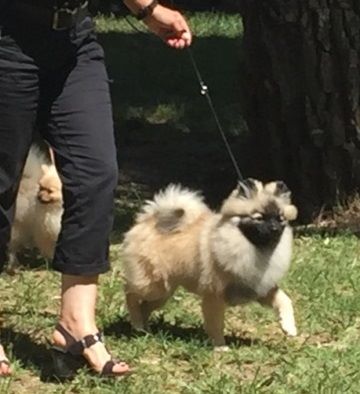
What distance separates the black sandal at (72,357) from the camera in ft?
16.1

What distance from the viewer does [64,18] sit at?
465 centimetres

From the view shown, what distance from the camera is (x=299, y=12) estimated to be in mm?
8062

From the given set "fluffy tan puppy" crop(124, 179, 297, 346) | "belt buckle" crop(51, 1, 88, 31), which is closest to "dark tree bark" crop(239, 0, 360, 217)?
"fluffy tan puppy" crop(124, 179, 297, 346)

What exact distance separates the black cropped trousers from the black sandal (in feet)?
0.95

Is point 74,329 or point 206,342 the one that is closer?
point 74,329

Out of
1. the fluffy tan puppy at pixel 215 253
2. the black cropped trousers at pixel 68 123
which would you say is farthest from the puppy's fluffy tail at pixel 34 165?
the black cropped trousers at pixel 68 123

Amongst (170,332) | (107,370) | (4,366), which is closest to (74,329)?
(107,370)

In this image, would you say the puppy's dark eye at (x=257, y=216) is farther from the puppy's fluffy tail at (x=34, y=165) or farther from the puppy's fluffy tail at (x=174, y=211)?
the puppy's fluffy tail at (x=34, y=165)

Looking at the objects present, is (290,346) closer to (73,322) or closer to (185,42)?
(73,322)

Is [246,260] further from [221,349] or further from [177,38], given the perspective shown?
[177,38]

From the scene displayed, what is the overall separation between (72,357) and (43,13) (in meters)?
1.37

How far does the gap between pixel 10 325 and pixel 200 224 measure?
1016 mm

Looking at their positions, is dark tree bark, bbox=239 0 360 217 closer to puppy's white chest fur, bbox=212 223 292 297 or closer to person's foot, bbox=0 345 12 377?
puppy's white chest fur, bbox=212 223 292 297

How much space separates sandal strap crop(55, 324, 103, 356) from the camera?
492cm
